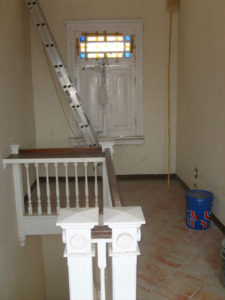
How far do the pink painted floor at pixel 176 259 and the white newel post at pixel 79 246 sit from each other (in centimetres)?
127

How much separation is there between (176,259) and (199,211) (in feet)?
2.34

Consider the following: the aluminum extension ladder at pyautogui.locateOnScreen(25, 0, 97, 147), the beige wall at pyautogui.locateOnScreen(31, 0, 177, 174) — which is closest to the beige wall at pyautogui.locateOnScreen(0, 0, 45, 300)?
the aluminum extension ladder at pyautogui.locateOnScreen(25, 0, 97, 147)

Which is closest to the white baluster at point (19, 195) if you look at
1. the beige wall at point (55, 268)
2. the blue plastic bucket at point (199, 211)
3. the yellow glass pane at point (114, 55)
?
the beige wall at point (55, 268)

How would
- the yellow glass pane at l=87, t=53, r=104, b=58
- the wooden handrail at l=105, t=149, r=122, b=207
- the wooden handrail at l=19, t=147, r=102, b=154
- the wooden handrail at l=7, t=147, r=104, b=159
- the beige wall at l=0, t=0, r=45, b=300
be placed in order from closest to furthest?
1. the wooden handrail at l=105, t=149, r=122, b=207
2. the beige wall at l=0, t=0, r=45, b=300
3. the wooden handrail at l=7, t=147, r=104, b=159
4. the wooden handrail at l=19, t=147, r=102, b=154
5. the yellow glass pane at l=87, t=53, r=104, b=58

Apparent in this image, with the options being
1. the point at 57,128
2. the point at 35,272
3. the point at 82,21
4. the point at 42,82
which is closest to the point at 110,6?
the point at 82,21

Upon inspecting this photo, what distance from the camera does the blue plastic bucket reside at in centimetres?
332

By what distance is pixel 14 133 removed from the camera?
12.7 feet

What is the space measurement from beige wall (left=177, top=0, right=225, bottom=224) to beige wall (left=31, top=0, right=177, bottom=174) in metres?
0.32

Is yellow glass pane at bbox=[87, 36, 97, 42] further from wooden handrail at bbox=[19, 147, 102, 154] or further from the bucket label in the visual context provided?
the bucket label

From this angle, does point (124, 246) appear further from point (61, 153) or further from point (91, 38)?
point (91, 38)

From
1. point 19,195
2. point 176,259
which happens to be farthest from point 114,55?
point 176,259

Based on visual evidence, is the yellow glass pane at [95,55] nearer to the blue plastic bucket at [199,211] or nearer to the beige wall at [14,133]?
the beige wall at [14,133]

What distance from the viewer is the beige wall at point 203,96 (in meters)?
3.35

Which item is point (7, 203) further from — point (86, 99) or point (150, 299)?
point (86, 99)
